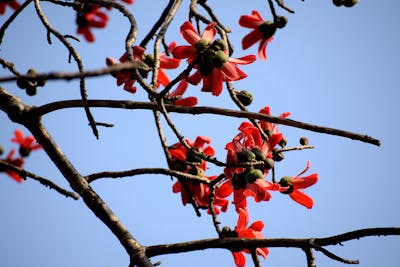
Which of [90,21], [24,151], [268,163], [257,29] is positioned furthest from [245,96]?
[24,151]

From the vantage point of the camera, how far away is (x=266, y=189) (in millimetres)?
1577

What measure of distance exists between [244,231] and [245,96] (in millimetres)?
585

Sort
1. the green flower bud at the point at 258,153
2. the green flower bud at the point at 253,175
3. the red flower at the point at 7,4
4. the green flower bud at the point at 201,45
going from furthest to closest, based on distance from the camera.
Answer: the red flower at the point at 7,4
the green flower bud at the point at 201,45
the green flower bud at the point at 258,153
the green flower bud at the point at 253,175

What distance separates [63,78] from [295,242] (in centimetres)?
107

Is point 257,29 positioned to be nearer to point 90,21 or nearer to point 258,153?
point 258,153

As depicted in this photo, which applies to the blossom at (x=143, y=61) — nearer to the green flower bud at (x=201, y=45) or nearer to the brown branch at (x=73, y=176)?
the green flower bud at (x=201, y=45)

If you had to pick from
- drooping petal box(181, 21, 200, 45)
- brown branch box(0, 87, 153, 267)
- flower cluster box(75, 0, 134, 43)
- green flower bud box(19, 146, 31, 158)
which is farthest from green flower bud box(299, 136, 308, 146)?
green flower bud box(19, 146, 31, 158)

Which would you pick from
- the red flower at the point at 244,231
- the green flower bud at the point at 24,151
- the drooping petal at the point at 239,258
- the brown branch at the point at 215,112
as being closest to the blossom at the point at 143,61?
the brown branch at the point at 215,112

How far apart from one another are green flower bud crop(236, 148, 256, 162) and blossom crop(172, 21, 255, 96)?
26 centimetres

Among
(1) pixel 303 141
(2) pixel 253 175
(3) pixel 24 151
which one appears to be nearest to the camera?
(2) pixel 253 175

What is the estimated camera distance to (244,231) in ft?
5.59

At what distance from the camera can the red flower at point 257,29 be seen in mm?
1825

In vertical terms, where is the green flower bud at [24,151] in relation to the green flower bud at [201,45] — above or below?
above

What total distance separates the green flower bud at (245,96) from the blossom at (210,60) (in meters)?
0.16
